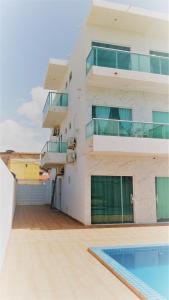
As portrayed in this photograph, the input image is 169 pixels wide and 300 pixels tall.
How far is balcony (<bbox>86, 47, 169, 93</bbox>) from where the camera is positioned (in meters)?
10.5

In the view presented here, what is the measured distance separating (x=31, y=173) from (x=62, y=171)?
16153 millimetres

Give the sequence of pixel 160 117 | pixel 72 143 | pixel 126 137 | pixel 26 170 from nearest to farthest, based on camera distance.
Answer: pixel 126 137
pixel 160 117
pixel 72 143
pixel 26 170

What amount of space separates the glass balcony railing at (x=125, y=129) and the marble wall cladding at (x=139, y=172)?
1310 millimetres

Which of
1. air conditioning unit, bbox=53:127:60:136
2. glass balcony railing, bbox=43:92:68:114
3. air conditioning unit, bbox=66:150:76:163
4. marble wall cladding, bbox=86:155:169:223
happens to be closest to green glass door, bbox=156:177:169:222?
marble wall cladding, bbox=86:155:169:223

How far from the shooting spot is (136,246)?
6801 millimetres

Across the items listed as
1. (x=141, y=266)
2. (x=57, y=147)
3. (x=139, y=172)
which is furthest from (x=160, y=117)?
(x=141, y=266)

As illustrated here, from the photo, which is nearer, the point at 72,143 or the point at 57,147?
the point at 72,143

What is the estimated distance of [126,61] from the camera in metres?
10.9

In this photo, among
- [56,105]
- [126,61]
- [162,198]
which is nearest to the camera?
[126,61]

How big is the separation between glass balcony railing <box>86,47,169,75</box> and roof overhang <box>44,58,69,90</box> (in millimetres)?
4842

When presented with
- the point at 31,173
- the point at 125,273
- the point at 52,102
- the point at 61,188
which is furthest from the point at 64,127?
the point at 31,173

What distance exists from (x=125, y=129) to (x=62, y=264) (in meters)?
6.13

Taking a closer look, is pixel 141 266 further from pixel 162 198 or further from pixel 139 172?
pixel 162 198

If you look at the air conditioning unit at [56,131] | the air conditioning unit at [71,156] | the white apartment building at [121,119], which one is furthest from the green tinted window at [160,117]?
the air conditioning unit at [56,131]
